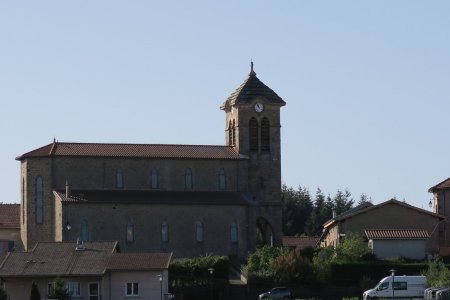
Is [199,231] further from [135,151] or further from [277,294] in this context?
[277,294]

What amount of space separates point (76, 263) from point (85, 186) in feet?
70.0

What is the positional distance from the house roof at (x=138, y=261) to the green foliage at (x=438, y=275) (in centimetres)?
1553

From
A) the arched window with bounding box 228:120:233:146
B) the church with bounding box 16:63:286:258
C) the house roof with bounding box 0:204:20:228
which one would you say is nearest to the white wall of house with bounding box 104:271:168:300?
the church with bounding box 16:63:286:258

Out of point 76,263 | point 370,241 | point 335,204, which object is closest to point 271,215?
point 370,241

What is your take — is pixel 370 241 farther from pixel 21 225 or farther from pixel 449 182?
pixel 21 225

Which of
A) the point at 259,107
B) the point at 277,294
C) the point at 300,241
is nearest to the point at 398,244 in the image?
the point at 277,294

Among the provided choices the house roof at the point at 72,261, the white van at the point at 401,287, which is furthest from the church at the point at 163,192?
the white van at the point at 401,287

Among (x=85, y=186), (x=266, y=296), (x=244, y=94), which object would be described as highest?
(x=244, y=94)

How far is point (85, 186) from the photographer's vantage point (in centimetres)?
9650

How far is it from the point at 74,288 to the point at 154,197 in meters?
23.0

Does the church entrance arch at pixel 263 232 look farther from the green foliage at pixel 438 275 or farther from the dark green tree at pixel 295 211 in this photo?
the dark green tree at pixel 295 211

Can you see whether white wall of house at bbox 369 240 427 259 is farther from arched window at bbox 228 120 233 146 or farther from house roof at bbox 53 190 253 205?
arched window at bbox 228 120 233 146

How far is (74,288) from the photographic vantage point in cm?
7425

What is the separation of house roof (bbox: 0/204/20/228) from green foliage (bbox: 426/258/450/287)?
32627 millimetres
